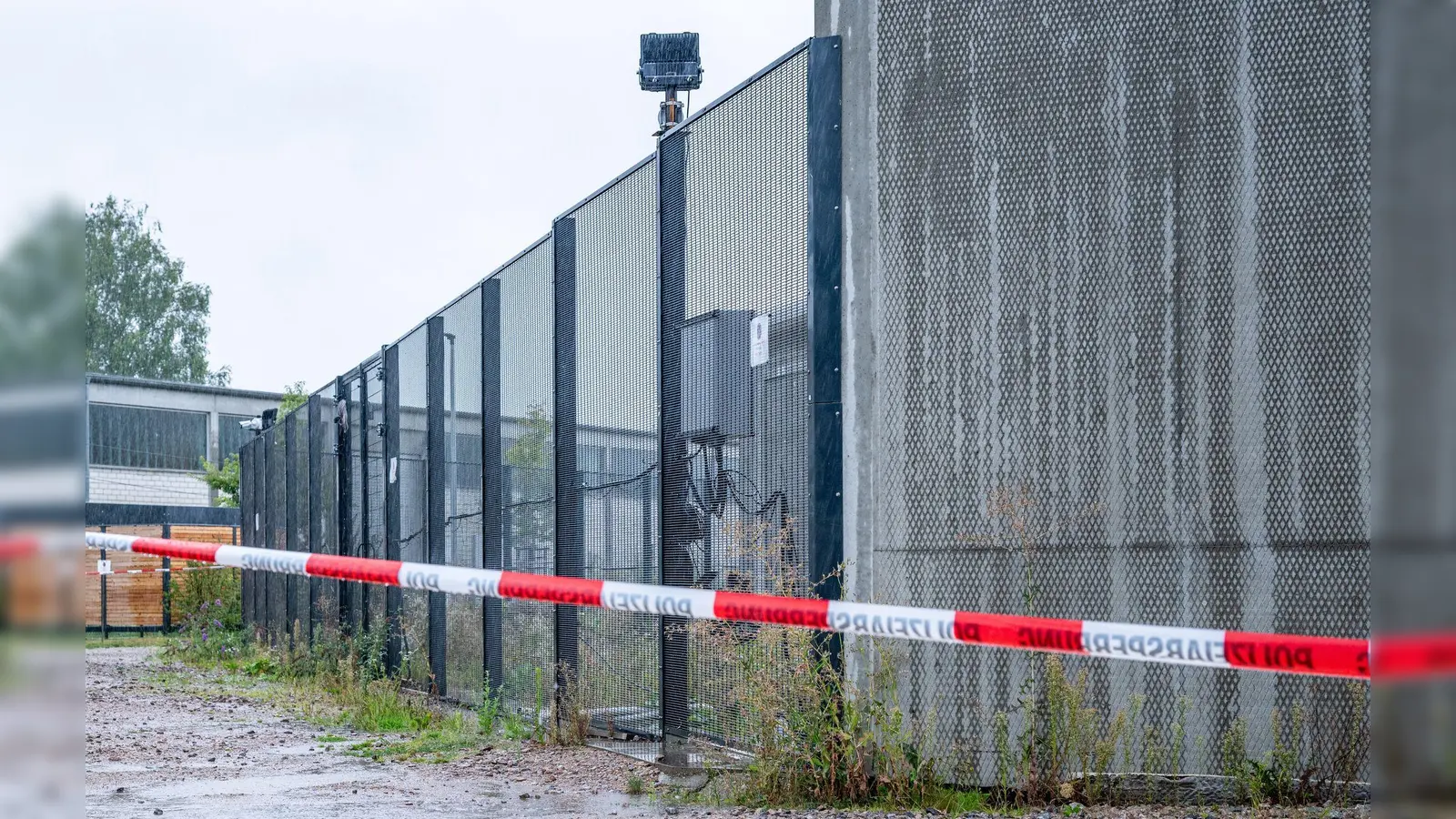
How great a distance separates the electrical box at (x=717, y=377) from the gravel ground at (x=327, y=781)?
6.11 feet

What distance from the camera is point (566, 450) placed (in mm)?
9062

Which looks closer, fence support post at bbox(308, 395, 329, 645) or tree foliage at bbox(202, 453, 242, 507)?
fence support post at bbox(308, 395, 329, 645)

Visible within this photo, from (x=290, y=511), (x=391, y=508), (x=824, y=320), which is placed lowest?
(x=290, y=511)

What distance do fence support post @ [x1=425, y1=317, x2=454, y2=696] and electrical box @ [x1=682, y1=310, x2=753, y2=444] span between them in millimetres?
4895

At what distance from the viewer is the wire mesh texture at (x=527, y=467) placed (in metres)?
9.40

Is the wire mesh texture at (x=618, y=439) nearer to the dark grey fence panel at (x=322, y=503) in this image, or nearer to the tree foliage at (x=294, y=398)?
the dark grey fence panel at (x=322, y=503)

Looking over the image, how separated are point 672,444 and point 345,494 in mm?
8839

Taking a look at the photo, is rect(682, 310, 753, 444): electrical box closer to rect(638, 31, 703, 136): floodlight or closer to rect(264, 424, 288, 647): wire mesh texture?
rect(638, 31, 703, 136): floodlight

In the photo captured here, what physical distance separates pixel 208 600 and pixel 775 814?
21.9 meters

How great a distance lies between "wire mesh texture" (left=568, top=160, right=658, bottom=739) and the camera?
7949mm

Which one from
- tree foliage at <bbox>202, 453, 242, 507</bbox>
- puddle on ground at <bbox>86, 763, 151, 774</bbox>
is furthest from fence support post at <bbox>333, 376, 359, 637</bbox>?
tree foliage at <bbox>202, 453, 242, 507</bbox>

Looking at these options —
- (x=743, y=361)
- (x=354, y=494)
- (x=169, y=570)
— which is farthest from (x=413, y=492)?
(x=169, y=570)

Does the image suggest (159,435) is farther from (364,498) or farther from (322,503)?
(364,498)
